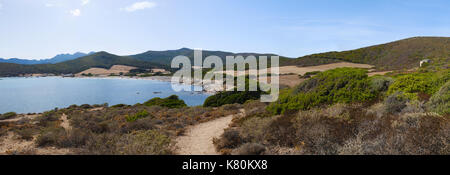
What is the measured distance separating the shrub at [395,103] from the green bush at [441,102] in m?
0.78

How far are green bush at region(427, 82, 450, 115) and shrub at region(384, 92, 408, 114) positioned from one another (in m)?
0.78

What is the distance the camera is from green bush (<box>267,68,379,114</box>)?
9297 mm

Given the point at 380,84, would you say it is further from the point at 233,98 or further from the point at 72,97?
the point at 72,97

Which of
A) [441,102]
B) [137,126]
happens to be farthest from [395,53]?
[137,126]

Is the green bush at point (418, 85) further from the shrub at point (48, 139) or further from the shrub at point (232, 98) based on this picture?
the shrub at point (232, 98)

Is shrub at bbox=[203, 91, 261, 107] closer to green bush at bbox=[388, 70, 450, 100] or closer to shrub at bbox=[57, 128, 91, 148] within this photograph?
green bush at bbox=[388, 70, 450, 100]

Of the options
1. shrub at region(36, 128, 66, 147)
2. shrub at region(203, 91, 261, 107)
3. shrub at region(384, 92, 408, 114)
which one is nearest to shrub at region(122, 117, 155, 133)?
shrub at region(36, 128, 66, 147)

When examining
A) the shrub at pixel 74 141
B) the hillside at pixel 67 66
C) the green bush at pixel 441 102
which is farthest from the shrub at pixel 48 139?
the hillside at pixel 67 66

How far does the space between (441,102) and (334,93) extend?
3.34 meters

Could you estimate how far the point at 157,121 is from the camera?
1180 cm

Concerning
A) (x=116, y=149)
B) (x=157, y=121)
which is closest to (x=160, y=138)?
(x=116, y=149)

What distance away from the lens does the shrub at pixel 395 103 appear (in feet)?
25.3

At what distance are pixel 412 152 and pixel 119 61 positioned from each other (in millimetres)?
197738
